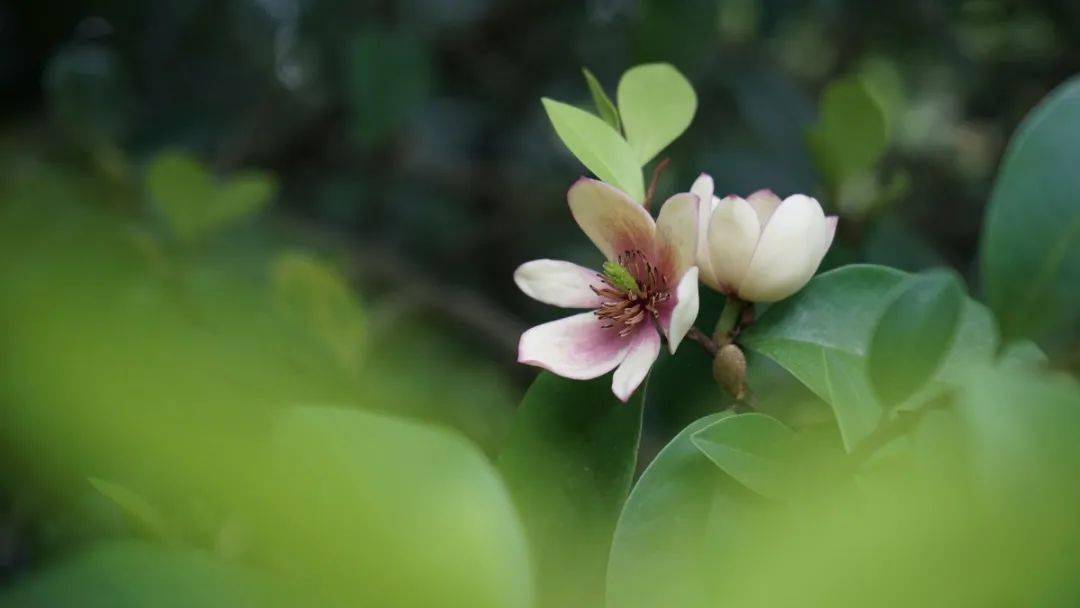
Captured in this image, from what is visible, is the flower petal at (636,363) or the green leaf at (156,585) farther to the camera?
the flower petal at (636,363)

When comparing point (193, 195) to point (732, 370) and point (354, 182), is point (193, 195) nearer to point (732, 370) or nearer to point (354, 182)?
point (732, 370)

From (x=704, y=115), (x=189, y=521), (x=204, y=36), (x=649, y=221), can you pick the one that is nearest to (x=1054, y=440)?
(x=649, y=221)

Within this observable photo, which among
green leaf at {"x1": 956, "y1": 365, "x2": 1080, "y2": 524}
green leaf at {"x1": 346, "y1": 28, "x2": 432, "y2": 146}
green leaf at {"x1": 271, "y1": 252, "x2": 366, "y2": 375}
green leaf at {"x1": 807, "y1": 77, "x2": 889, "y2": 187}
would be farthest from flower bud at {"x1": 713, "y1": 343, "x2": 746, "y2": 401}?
green leaf at {"x1": 346, "y1": 28, "x2": 432, "y2": 146}

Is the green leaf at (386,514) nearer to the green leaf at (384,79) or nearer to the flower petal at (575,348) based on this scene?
the flower petal at (575,348)

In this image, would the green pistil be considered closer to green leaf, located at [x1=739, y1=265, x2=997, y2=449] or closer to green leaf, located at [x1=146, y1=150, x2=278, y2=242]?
green leaf, located at [x1=739, y1=265, x2=997, y2=449]

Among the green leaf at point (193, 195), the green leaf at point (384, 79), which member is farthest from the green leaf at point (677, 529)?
the green leaf at point (384, 79)

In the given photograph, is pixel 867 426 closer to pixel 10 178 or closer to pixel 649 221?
pixel 649 221

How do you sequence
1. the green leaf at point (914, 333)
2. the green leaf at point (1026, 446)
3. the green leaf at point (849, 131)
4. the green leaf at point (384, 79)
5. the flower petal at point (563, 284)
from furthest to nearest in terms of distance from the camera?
the green leaf at point (384, 79)
the green leaf at point (849, 131)
the flower petal at point (563, 284)
the green leaf at point (914, 333)
the green leaf at point (1026, 446)
